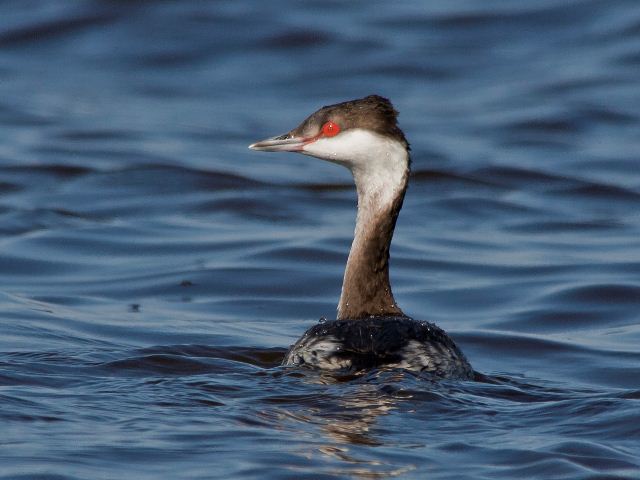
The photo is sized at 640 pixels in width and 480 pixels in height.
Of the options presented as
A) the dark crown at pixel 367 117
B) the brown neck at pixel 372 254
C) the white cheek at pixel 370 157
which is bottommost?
the brown neck at pixel 372 254

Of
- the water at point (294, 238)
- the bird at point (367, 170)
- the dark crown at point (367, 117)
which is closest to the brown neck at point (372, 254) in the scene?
the bird at point (367, 170)

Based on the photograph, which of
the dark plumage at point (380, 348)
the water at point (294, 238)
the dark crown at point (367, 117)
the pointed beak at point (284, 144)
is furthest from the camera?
the pointed beak at point (284, 144)

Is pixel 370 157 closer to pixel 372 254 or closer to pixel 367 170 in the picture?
pixel 367 170

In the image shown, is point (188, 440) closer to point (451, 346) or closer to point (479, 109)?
point (451, 346)

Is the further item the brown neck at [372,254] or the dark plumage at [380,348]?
the brown neck at [372,254]

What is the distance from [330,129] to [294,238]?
4041 millimetres

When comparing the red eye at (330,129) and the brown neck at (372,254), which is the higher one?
the red eye at (330,129)

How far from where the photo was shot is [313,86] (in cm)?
1869

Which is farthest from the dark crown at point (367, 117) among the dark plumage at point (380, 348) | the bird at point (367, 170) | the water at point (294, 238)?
the water at point (294, 238)

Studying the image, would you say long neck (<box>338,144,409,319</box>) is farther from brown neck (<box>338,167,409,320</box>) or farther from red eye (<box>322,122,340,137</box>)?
red eye (<box>322,122,340,137</box>)

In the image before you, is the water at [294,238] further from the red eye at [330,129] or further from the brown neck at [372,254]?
the red eye at [330,129]

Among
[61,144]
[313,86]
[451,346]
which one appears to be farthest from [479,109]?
[451,346]

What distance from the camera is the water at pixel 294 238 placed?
20.9ft

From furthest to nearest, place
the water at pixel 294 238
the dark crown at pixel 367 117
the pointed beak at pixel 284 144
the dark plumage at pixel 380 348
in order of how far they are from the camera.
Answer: the pointed beak at pixel 284 144 < the dark crown at pixel 367 117 < the dark plumage at pixel 380 348 < the water at pixel 294 238
